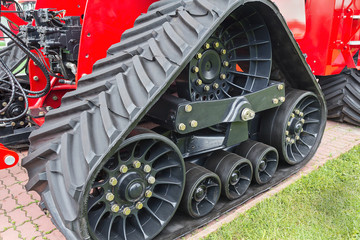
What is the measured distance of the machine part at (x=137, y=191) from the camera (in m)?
2.15

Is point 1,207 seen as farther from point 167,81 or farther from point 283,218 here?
point 283,218

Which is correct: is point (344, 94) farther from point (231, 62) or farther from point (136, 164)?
point (136, 164)

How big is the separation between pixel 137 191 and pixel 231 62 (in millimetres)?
1355

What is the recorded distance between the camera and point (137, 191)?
222 centimetres

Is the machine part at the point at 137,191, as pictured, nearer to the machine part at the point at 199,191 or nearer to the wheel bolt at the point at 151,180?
the wheel bolt at the point at 151,180

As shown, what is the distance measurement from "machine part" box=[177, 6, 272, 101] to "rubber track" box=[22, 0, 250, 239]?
14.3 inches

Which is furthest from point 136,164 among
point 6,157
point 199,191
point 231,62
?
point 231,62

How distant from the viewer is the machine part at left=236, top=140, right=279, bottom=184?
301cm

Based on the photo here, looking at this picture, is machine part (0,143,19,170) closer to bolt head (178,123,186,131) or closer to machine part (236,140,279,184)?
bolt head (178,123,186,131)

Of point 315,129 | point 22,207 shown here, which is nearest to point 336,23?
point 315,129

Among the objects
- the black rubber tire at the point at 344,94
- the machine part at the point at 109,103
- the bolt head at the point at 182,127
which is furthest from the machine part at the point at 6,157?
the black rubber tire at the point at 344,94

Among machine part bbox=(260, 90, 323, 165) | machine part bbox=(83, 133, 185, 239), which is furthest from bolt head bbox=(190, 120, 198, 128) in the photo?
machine part bbox=(260, 90, 323, 165)

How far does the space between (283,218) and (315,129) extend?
1261 mm

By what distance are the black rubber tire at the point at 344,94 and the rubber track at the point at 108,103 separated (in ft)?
9.99
